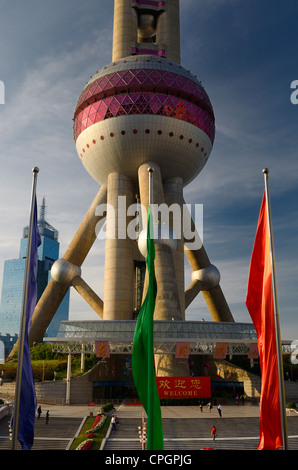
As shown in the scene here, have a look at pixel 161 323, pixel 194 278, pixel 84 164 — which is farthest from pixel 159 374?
pixel 84 164

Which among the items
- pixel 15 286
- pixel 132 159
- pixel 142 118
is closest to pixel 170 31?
pixel 142 118

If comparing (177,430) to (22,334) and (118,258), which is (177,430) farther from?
(118,258)

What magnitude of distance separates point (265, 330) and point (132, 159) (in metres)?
43.3

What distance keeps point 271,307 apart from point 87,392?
2996cm

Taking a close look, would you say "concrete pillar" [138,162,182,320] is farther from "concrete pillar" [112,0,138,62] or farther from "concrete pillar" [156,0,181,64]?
"concrete pillar" [156,0,181,64]

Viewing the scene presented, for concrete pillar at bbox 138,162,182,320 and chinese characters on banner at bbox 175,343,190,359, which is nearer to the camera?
chinese characters on banner at bbox 175,343,190,359

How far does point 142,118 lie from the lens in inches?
2032

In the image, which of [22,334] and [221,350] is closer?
[22,334]

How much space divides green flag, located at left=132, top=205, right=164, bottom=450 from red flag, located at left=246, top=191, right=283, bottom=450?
338 centimetres

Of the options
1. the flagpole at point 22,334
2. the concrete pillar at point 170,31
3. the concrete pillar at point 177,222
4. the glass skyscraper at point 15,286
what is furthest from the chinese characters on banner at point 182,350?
the glass skyscraper at point 15,286

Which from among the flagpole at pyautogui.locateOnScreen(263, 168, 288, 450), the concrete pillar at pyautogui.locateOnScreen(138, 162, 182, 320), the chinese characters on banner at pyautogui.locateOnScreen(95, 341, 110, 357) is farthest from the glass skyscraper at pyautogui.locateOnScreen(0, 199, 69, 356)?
the flagpole at pyautogui.locateOnScreen(263, 168, 288, 450)

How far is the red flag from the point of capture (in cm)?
1226

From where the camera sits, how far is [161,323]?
40531 millimetres
